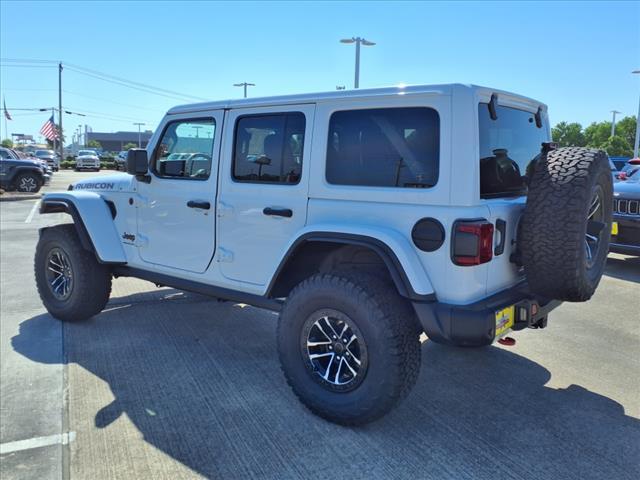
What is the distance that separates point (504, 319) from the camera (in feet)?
9.41

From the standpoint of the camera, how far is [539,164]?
3002 mm

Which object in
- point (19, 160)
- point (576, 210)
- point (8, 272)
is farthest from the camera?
point (19, 160)

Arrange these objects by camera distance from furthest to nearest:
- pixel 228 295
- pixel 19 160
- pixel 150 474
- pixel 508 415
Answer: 1. pixel 19 160
2. pixel 228 295
3. pixel 508 415
4. pixel 150 474

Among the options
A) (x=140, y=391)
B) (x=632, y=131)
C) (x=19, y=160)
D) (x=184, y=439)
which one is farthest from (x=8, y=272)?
(x=632, y=131)

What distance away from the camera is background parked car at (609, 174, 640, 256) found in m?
6.61

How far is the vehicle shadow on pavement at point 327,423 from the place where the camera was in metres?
2.68

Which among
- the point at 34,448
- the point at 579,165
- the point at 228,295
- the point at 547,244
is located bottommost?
the point at 34,448

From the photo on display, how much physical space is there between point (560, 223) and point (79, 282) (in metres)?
3.93

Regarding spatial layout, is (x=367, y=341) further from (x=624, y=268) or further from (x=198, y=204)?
(x=624, y=268)

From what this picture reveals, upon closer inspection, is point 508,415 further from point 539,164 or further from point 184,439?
point 184,439

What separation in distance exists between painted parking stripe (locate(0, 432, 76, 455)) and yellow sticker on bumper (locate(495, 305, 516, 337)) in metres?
2.44

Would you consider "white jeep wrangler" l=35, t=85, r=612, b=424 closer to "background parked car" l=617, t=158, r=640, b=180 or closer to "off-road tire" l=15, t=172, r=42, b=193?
"background parked car" l=617, t=158, r=640, b=180

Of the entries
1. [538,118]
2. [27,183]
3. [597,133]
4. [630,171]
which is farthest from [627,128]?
[538,118]

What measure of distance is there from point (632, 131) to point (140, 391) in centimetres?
8271
